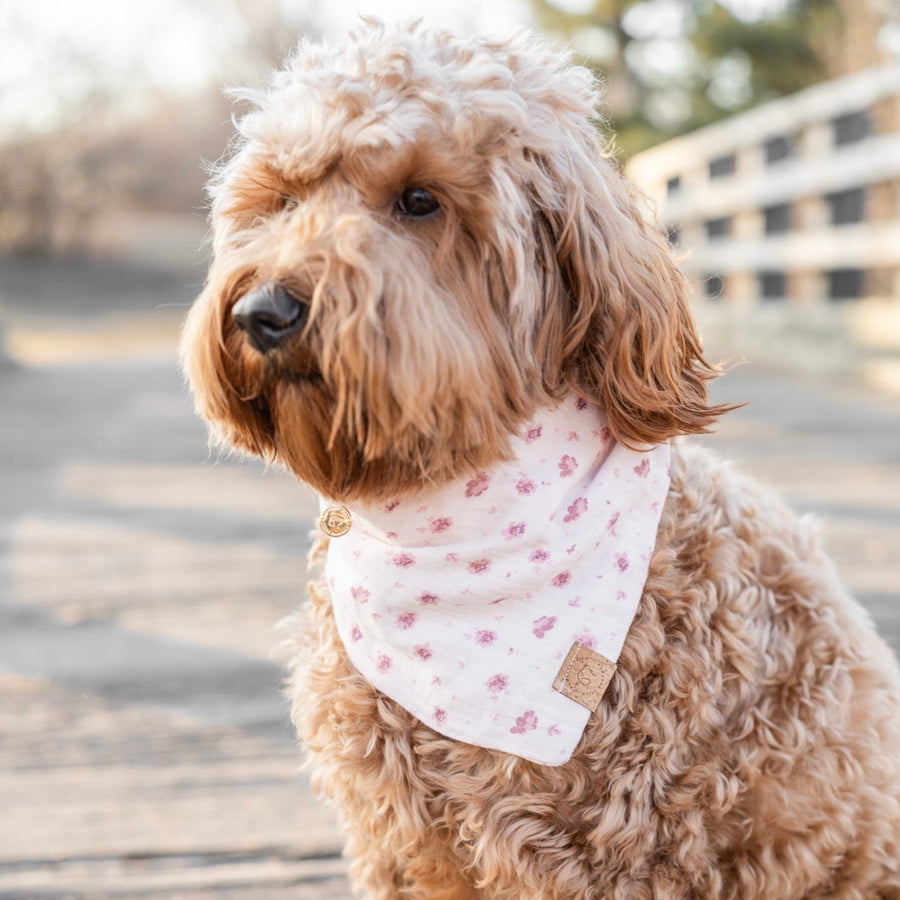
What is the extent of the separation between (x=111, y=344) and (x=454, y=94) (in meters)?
13.3

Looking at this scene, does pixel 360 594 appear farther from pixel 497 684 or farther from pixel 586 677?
pixel 586 677

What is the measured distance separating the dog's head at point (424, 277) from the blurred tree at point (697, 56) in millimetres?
15024

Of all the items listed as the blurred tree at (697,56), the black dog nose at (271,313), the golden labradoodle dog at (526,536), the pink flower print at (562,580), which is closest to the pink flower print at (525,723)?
the golden labradoodle dog at (526,536)

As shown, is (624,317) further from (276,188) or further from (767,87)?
(767,87)

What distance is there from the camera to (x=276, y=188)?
5.47 ft

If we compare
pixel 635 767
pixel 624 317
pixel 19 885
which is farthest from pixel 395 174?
pixel 19 885

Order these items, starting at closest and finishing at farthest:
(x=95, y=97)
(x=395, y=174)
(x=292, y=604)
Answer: (x=395, y=174) → (x=292, y=604) → (x=95, y=97)

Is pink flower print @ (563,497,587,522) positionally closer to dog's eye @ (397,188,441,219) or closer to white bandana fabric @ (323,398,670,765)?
white bandana fabric @ (323,398,670,765)

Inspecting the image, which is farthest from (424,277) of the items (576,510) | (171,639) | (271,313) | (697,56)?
(697,56)

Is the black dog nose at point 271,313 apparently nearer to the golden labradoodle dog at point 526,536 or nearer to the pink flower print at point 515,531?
the golden labradoodle dog at point 526,536

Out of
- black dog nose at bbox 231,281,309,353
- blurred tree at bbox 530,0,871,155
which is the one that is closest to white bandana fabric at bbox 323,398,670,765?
black dog nose at bbox 231,281,309,353

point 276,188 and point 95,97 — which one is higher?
point 276,188

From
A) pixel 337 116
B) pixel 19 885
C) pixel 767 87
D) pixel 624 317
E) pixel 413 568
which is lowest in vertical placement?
pixel 767 87

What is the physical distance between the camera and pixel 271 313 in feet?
4.80
